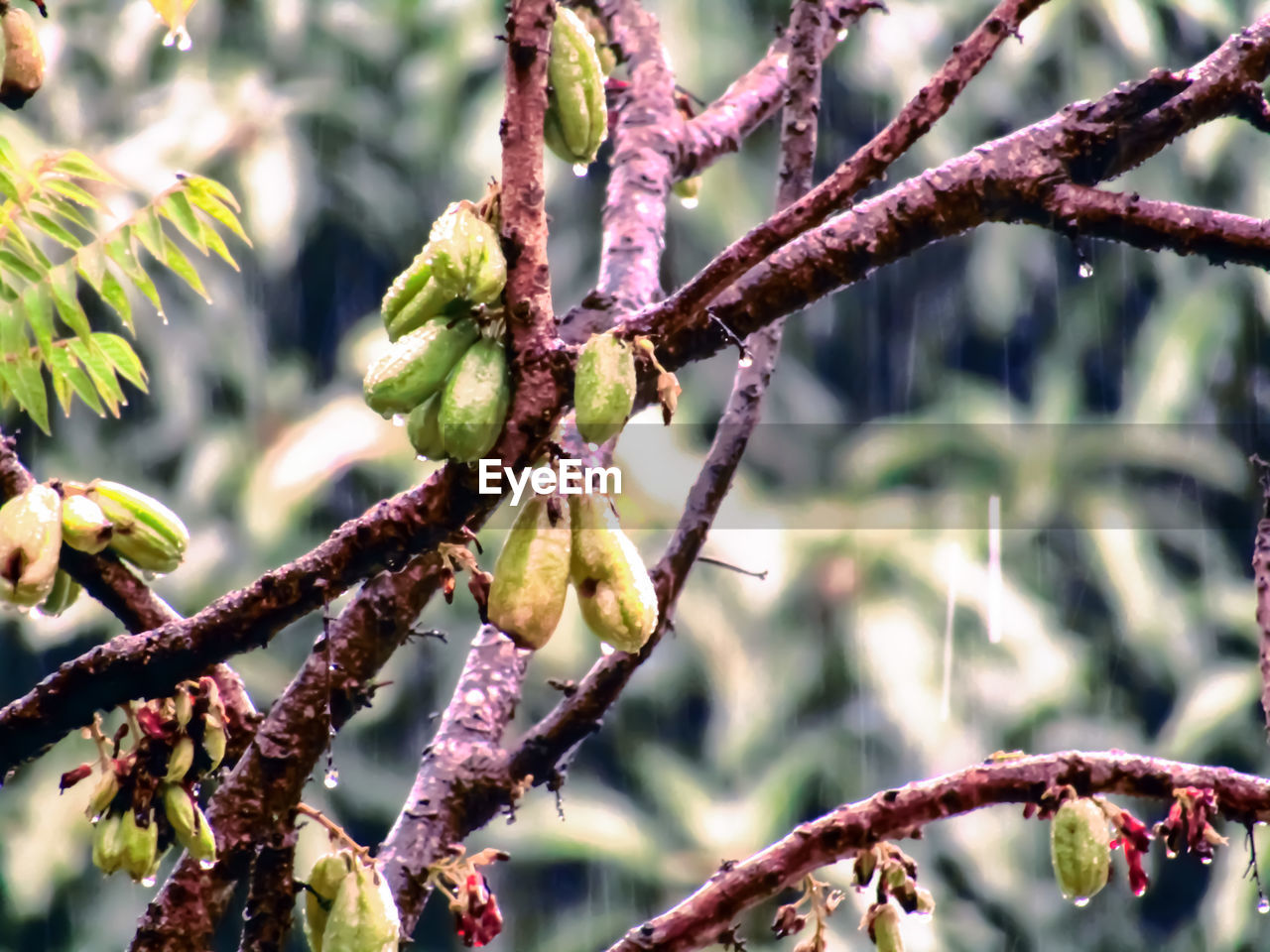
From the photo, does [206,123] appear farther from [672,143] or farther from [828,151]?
[672,143]

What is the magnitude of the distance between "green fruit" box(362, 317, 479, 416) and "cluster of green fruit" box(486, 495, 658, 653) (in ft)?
0.29

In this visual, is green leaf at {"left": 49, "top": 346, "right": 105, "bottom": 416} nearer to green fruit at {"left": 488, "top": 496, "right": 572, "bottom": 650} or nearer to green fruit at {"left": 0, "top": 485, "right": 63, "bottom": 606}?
green fruit at {"left": 0, "top": 485, "right": 63, "bottom": 606}

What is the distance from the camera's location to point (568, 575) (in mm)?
687

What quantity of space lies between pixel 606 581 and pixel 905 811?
284 mm

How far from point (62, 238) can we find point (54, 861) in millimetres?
2597

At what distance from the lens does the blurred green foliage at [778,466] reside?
344cm

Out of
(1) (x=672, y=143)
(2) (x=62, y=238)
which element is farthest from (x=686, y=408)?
(2) (x=62, y=238)

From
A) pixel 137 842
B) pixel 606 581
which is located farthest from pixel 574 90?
pixel 137 842

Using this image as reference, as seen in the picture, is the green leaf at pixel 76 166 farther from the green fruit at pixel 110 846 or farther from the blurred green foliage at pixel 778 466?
the blurred green foliage at pixel 778 466

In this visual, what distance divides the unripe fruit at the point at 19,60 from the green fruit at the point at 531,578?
44cm

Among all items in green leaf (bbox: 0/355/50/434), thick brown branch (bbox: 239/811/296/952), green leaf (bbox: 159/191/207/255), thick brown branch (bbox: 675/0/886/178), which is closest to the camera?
thick brown branch (bbox: 239/811/296/952)

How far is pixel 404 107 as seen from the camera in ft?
13.7

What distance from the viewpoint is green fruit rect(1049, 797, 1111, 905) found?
82 cm

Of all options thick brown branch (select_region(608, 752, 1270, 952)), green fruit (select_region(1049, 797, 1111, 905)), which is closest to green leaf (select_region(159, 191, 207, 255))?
thick brown branch (select_region(608, 752, 1270, 952))
